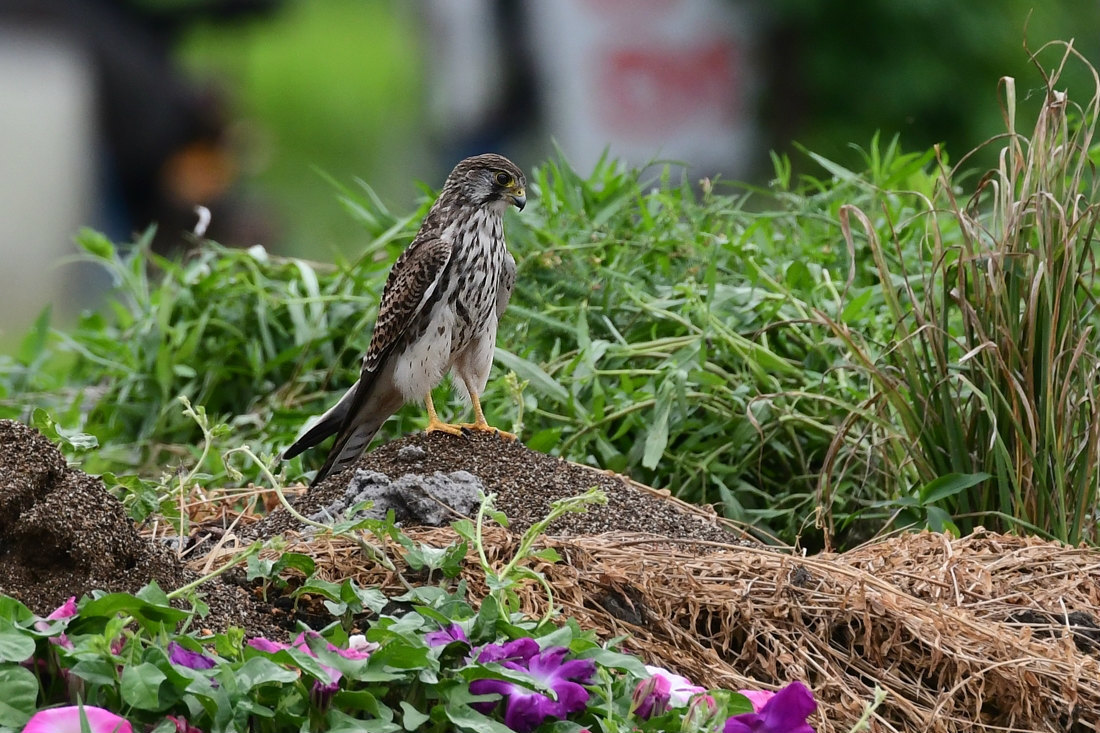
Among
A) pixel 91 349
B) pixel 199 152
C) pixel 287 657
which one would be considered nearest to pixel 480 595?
pixel 287 657

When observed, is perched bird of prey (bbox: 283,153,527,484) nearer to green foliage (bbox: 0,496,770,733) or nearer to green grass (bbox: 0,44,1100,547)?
green grass (bbox: 0,44,1100,547)

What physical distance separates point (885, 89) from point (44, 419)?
881 centimetres

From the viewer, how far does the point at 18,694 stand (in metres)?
1.38

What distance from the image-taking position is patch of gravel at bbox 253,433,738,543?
2.51 meters

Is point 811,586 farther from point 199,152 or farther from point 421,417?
point 199,152

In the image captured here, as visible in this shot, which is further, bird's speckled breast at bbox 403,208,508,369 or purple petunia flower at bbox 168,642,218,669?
bird's speckled breast at bbox 403,208,508,369

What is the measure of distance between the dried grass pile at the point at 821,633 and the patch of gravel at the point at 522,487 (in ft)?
0.88

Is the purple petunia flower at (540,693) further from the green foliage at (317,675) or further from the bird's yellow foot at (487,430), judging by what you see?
the bird's yellow foot at (487,430)

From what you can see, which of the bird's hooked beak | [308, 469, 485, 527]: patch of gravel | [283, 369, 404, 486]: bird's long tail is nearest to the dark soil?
[308, 469, 485, 527]: patch of gravel

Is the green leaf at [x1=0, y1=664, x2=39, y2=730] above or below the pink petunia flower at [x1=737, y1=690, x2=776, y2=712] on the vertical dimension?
above

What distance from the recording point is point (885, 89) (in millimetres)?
10062

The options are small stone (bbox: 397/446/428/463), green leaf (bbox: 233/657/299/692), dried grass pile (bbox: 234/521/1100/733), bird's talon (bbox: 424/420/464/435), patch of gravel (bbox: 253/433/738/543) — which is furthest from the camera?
bird's talon (bbox: 424/420/464/435)

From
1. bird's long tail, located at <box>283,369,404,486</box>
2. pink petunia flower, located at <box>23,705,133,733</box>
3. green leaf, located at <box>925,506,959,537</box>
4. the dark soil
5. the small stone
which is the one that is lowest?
bird's long tail, located at <box>283,369,404,486</box>

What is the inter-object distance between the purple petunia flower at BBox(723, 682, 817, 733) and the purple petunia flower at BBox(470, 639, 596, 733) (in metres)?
0.18
